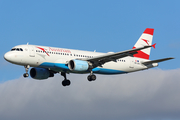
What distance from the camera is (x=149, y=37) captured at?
227ft

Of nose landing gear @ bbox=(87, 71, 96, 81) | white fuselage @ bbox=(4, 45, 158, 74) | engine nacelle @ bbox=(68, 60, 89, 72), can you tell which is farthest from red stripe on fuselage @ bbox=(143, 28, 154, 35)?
engine nacelle @ bbox=(68, 60, 89, 72)

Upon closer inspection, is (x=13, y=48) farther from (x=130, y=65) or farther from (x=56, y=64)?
(x=130, y=65)

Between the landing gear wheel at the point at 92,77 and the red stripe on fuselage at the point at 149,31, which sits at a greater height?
the red stripe on fuselage at the point at 149,31

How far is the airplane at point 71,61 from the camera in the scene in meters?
53.6

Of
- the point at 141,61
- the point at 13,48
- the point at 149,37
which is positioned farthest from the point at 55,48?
the point at 149,37

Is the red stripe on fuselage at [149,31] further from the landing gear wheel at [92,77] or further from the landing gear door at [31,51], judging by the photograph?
the landing gear door at [31,51]

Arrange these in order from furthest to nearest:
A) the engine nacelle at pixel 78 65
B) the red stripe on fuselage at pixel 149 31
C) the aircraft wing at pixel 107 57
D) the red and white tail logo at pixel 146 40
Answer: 1. the red stripe on fuselage at pixel 149 31
2. the red and white tail logo at pixel 146 40
3. the engine nacelle at pixel 78 65
4. the aircraft wing at pixel 107 57

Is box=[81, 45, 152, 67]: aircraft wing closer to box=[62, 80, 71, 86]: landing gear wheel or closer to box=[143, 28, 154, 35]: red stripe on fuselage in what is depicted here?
box=[62, 80, 71, 86]: landing gear wheel

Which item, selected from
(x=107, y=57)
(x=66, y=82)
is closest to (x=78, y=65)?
(x=107, y=57)

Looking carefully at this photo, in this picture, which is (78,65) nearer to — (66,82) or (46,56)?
(46,56)

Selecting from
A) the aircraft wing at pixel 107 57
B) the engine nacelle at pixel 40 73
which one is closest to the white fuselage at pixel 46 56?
the aircraft wing at pixel 107 57

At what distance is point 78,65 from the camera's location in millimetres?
54938

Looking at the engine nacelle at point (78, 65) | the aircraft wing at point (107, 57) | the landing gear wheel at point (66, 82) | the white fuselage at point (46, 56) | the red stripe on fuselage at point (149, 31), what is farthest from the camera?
the red stripe on fuselage at point (149, 31)

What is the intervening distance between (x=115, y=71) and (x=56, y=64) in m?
11.4
